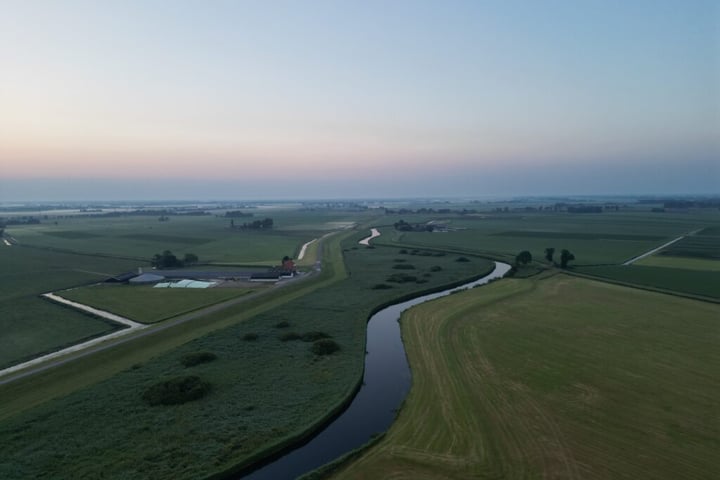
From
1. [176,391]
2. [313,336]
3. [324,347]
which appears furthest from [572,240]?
[176,391]

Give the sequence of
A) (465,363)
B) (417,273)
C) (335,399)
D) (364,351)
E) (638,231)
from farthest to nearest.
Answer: (638,231) < (417,273) < (364,351) < (465,363) < (335,399)

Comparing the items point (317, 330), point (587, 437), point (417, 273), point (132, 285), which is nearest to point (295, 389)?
point (317, 330)

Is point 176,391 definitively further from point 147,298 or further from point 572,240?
point 572,240

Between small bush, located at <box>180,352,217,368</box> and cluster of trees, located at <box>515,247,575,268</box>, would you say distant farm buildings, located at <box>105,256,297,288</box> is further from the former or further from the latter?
cluster of trees, located at <box>515,247,575,268</box>

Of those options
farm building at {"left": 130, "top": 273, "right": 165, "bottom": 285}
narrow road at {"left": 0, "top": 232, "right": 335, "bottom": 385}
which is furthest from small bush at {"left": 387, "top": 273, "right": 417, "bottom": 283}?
farm building at {"left": 130, "top": 273, "right": 165, "bottom": 285}

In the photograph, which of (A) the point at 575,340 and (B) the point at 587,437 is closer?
(B) the point at 587,437

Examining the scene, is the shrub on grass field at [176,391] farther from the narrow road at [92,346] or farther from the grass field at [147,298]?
the grass field at [147,298]

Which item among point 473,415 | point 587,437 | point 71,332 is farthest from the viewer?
point 71,332

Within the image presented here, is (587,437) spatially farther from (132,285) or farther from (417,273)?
(132,285)
